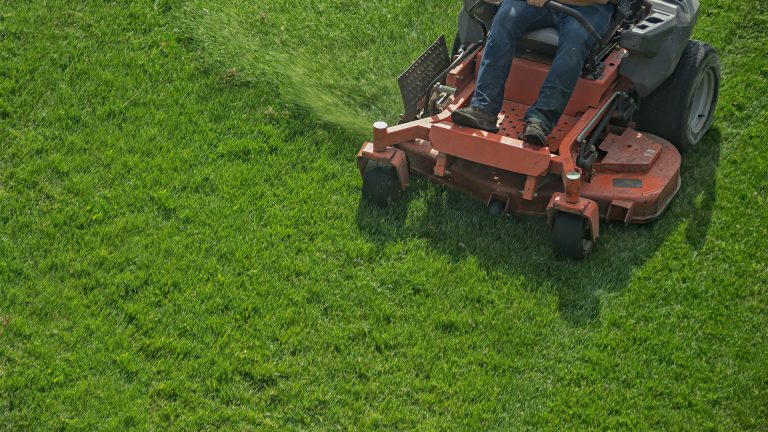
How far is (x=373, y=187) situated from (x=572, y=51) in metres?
1.58

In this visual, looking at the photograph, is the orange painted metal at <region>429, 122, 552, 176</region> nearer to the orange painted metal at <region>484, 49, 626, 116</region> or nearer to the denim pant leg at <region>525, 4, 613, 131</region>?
the denim pant leg at <region>525, 4, 613, 131</region>

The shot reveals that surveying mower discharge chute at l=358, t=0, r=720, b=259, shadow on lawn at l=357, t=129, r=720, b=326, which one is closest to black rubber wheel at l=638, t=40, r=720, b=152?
mower discharge chute at l=358, t=0, r=720, b=259

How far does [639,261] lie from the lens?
7.70 m

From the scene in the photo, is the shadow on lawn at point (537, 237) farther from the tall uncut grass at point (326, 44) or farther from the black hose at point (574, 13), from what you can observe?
the black hose at point (574, 13)

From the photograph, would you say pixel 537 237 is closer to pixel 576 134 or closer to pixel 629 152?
pixel 576 134

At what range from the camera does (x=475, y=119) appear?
309 inches

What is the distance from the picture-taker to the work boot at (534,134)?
302 inches

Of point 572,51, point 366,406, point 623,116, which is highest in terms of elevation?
point 572,51

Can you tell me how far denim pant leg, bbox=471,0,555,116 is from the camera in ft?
26.2

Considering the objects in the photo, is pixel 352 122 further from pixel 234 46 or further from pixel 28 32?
pixel 28 32

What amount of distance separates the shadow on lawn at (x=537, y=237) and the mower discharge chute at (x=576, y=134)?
0.33 feet

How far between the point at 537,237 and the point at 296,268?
1.58 metres

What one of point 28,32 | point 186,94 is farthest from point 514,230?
point 28,32

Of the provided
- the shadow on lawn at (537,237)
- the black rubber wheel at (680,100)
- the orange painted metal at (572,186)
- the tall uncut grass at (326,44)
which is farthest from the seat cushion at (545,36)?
the tall uncut grass at (326,44)
